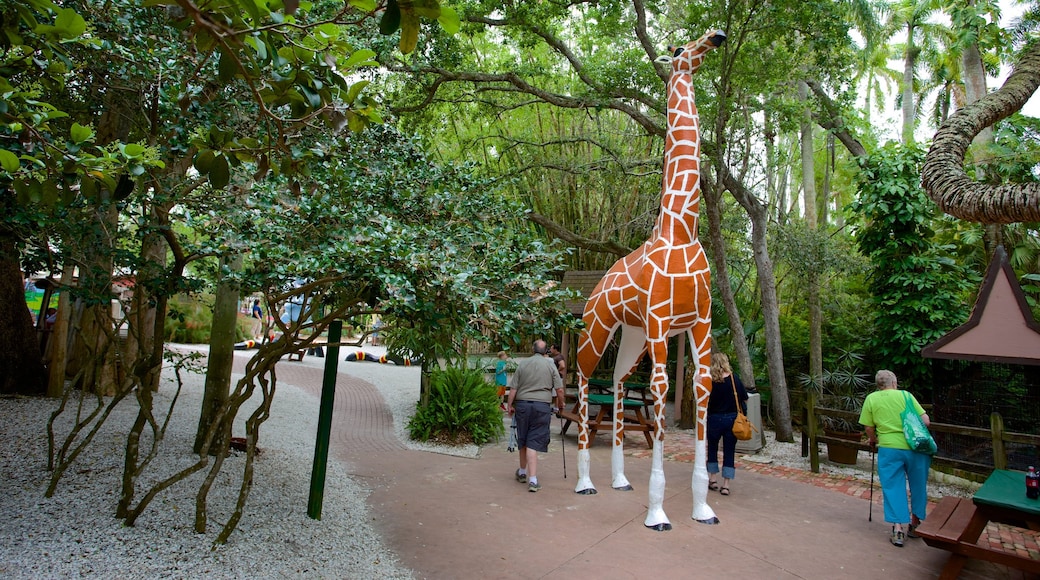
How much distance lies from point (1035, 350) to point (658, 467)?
3893 mm

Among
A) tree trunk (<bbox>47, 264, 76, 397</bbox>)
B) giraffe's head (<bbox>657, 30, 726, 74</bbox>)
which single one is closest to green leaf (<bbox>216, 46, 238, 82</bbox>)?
giraffe's head (<bbox>657, 30, 726, 74</bbox>)

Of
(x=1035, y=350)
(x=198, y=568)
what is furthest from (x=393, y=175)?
(x=1035, y=350)

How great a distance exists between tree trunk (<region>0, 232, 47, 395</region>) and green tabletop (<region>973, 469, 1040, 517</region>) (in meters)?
10.7

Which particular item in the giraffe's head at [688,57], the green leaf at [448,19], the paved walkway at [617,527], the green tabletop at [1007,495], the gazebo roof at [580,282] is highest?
the giraffe's head at [688,57]

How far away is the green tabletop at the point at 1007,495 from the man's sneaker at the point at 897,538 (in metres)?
0.79

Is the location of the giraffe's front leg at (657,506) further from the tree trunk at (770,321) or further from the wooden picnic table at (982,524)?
the tree trunk at (770,321)

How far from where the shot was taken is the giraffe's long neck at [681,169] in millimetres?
5957

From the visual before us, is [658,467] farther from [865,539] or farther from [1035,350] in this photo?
[1035,350]

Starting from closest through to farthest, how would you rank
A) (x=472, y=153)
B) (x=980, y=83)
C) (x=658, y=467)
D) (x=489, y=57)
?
(x=658, y=467) → (x=980, y=83) → (x=472, y=153) → (x=489, y=57)

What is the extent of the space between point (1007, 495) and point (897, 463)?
81cm

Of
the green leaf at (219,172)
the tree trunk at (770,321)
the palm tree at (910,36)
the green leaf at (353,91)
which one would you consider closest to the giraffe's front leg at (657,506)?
the green leaf at (353,91)

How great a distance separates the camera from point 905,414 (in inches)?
194

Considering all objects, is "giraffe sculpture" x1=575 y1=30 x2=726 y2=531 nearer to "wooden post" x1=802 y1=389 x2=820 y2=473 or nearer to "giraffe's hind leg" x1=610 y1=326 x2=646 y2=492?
"giraffe's hind leg" x1=610 y1=326 x2=646 y2=492

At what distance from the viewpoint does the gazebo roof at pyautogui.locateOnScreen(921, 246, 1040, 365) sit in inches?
233
